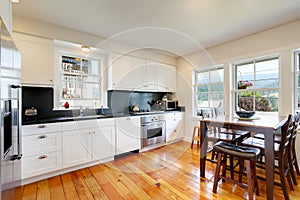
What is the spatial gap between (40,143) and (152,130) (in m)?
2.09

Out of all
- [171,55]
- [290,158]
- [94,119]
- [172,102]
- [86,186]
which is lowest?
[86,186]

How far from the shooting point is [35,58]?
7.54ft

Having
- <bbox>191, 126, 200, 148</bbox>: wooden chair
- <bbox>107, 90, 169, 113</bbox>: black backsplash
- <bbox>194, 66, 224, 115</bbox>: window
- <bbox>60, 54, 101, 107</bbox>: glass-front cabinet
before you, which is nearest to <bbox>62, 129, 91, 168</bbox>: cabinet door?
<bbox>60, 54, 101, 107</bbox>: glass-front cabinet

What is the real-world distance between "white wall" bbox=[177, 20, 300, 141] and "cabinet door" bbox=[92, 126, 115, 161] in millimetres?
2233

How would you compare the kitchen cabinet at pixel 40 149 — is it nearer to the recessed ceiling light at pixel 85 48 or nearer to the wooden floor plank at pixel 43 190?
the wooden floor plank at pixel 43 190

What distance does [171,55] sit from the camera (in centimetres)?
420

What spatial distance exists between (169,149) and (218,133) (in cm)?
132

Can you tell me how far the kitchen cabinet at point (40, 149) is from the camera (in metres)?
1.99

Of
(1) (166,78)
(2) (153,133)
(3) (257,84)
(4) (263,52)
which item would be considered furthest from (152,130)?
(4) (263,52)

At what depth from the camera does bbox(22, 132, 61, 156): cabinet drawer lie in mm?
1987

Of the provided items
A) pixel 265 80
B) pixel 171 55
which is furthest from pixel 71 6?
pixel 265 80

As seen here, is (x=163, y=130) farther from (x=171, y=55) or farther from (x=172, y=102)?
(x=171, y=55)

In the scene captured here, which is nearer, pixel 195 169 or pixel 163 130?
pixel 195 169

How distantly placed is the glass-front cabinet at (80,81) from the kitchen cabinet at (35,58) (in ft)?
1.43
